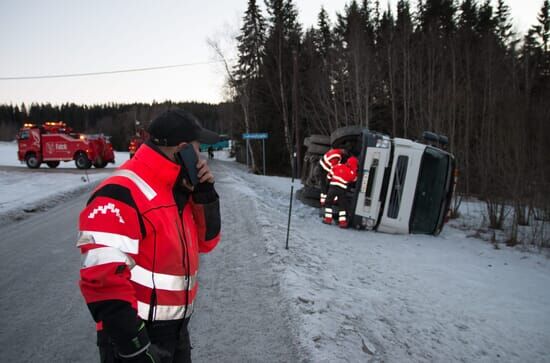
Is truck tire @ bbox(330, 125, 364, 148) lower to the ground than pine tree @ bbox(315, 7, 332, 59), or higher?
lower

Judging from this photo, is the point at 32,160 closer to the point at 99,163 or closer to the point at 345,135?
the point at 99,163

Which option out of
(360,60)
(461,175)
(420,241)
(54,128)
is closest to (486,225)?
(461,175)

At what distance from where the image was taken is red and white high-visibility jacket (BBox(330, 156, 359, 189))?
905cm

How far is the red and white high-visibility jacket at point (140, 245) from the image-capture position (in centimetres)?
148

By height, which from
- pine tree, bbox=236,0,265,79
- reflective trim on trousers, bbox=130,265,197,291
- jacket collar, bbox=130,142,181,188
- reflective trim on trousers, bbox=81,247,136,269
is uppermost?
pine tree, bbox=236,0,265,79

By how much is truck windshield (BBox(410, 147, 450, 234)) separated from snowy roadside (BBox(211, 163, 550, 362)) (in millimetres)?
591

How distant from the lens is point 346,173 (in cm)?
905

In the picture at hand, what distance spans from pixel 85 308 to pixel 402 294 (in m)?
4.23

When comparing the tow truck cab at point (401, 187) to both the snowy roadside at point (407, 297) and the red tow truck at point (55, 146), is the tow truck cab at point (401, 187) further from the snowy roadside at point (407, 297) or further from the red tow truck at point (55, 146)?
the red tow truck at point (55, 146)

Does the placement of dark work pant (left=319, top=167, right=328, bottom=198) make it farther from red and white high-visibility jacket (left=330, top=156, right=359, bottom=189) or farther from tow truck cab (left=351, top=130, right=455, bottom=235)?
tow truck cab (left=351, top=130, right=455, bottom=235)

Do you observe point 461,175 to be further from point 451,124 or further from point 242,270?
point 242,270

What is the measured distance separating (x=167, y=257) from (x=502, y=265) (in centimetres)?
765

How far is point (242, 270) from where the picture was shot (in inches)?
213

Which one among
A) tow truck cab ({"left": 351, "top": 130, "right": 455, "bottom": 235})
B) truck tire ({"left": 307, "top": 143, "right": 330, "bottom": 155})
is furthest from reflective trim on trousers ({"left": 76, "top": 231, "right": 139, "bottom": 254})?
truck tire ({"left": 307, "top": 143, "right": 330, "bottom": 155})
